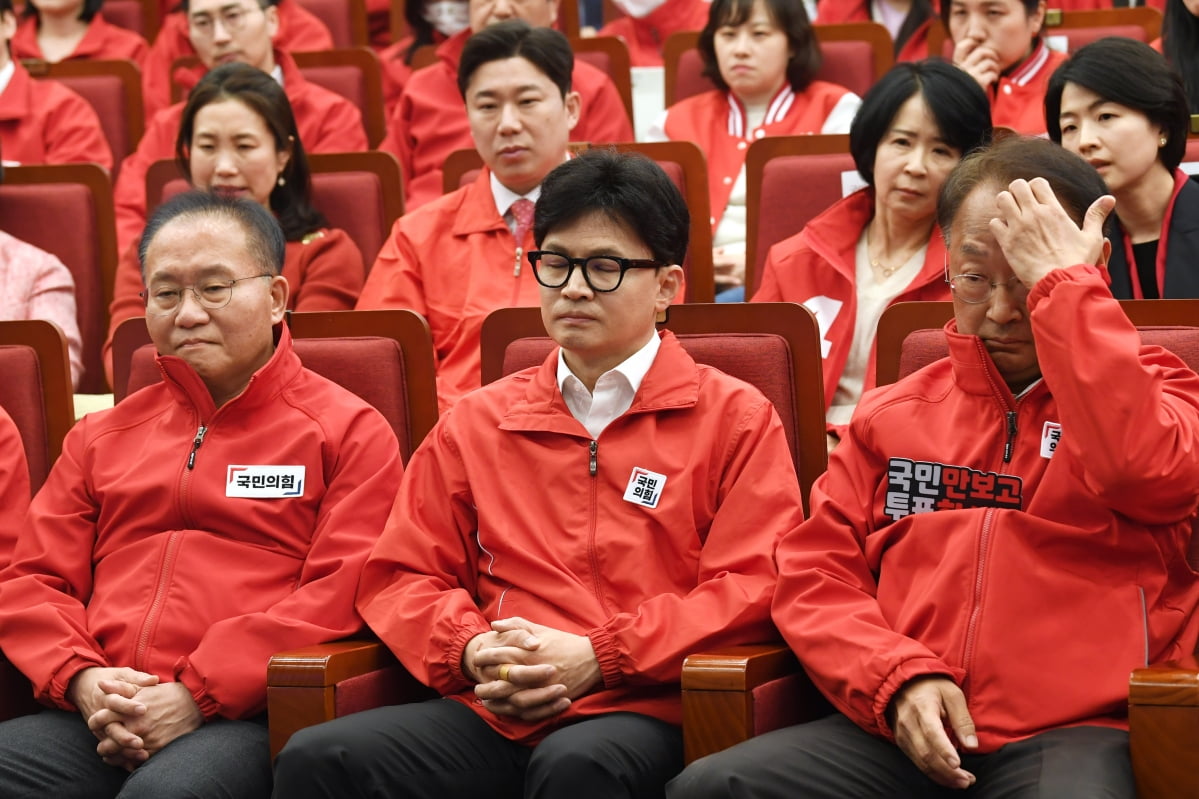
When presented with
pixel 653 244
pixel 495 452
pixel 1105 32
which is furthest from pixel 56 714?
pixel 1105 32

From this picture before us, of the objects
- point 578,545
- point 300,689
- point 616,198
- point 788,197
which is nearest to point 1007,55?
point 788,197

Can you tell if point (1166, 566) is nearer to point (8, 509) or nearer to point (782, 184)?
point (782, 184)

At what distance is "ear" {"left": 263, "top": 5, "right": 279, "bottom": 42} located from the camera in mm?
3912

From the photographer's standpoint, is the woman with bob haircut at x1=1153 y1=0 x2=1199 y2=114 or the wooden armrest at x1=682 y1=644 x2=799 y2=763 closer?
the wooden armrest at x1=682 y1=644 x2=799 y2=763

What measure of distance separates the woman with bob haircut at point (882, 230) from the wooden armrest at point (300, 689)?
97 centimetres

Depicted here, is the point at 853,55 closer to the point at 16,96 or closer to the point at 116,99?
the point at 116,99

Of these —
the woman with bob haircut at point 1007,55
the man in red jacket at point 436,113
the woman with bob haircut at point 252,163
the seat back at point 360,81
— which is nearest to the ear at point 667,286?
the woman with bob haircut at point 252,163

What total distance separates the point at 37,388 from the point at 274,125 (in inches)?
36.2

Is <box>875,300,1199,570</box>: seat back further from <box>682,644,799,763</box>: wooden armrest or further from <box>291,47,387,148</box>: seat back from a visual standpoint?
<box>291,47,387,148</box>: seat back

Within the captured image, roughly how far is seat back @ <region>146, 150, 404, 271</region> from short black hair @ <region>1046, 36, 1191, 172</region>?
1324 mm

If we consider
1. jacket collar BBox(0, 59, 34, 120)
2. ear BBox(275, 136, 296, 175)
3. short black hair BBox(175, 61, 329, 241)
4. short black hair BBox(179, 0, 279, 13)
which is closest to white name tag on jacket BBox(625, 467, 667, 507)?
short black hair BBox(175, 61, 329, 241)

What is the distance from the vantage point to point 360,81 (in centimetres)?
401

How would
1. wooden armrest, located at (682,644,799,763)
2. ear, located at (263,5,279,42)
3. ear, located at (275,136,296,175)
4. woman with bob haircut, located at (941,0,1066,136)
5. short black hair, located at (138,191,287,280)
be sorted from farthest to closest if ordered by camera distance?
ear, located at (263,5,279,42) < woman with bob haircut, located at (941,0,1066,136) < ear, located at (275,136,296,175) < short black hair, located at (138,191,287,280) < wooden armrest, located at (682,644,799,763)

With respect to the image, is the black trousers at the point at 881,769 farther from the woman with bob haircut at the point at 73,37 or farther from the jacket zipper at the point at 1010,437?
the woman with bob haircut at the point at 73,37
